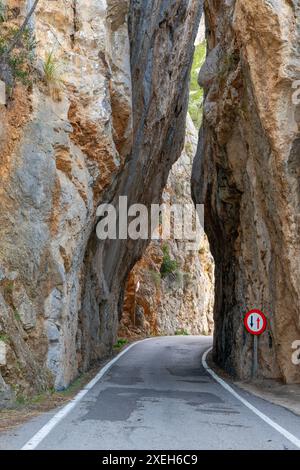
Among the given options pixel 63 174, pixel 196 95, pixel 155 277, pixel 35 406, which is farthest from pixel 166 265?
pixel 35 406

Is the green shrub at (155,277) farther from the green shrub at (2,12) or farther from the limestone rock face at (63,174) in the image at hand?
the green shrub at (2,12)

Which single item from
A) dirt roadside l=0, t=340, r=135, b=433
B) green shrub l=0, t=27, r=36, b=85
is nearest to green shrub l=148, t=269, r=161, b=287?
dirt roadside l=0, t=340, r=135, b=433

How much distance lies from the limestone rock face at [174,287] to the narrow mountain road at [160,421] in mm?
25109

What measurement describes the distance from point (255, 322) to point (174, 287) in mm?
30275

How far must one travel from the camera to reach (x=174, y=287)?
151 ft

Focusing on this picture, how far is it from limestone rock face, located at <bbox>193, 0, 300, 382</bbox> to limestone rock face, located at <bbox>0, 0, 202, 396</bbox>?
3259mm

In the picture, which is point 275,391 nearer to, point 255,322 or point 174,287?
point 255,322

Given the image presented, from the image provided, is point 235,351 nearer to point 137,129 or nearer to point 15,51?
point 137,129

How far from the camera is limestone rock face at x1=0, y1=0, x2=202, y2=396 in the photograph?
39.2ft

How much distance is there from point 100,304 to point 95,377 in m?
7.42

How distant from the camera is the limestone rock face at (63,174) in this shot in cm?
1196

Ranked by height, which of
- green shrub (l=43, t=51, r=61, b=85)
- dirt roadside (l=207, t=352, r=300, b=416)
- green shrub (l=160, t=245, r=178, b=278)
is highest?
green shrub (l=43, t=51, r=61, b=85)

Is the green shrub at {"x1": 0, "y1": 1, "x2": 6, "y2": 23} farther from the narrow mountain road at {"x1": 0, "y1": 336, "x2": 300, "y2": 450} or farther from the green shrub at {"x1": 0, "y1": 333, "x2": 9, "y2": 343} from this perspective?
the narrow mountain road at {"x1": 0, "y1": 336, "x2": 300, "y2": 450}

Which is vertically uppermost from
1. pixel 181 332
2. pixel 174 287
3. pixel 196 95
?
pixel 196 95
